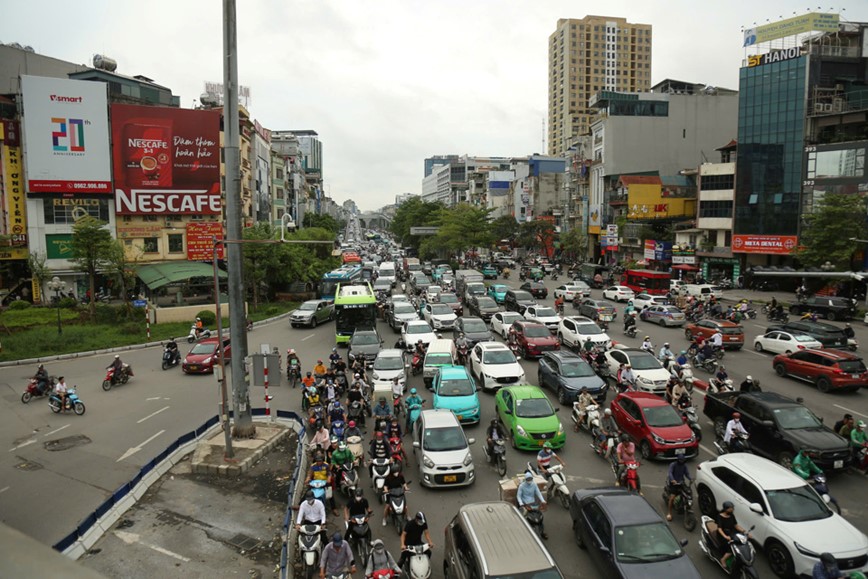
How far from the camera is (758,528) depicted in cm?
1040

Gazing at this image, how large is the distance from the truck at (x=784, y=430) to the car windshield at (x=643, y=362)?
4.50m

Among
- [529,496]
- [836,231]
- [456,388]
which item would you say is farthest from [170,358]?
[836,231]

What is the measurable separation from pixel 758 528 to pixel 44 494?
49.7ft

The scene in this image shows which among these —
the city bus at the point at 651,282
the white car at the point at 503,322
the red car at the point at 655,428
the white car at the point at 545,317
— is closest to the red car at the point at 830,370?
the red car at the point at 655,428

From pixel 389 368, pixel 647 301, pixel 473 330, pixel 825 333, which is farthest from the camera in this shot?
pixel 647 301

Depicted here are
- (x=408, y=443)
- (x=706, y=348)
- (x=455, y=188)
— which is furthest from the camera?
(x=455, y=188)

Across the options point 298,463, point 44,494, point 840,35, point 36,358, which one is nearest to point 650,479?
point 298,463

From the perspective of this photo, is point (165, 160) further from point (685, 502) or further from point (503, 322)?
point (685, 502)

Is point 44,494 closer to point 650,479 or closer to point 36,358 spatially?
point 650,479

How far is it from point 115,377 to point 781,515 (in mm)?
23141

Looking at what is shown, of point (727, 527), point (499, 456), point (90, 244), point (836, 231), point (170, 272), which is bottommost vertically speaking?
point (499, 456)

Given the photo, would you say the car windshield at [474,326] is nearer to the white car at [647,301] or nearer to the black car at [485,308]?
the black car at [485,308]

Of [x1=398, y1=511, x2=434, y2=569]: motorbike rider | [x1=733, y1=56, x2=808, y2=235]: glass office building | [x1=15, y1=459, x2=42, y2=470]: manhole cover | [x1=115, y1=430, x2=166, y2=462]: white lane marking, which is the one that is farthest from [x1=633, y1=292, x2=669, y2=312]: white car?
[x1=15, y1=459, x2=42, y2=470]: manhole cover

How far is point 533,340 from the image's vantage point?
2625 centimetres
